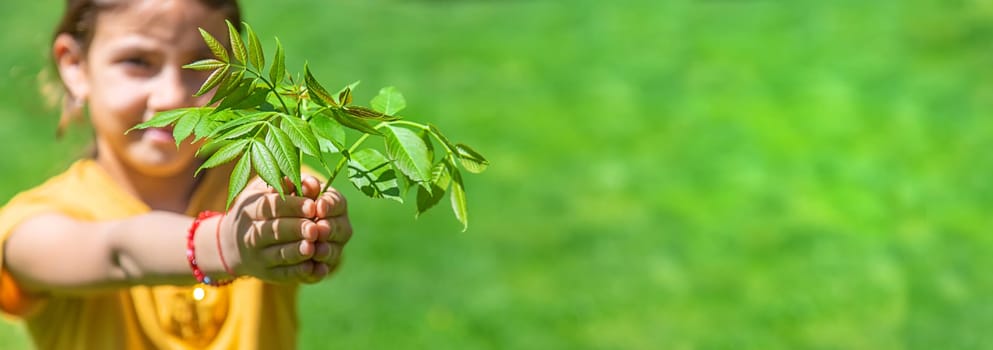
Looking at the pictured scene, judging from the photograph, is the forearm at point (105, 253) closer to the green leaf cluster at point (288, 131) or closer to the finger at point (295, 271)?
the finger at point (295, 271)

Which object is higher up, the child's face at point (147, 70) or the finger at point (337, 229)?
the child's face at point (147, 70)

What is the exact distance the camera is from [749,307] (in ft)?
19.3

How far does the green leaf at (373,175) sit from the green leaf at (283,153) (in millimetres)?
149

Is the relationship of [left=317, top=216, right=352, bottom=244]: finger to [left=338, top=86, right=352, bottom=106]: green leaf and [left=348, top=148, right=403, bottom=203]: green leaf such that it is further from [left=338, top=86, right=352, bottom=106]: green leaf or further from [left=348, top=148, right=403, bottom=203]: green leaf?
[left=338, top=86, right=352, bottom=106]: green leaf

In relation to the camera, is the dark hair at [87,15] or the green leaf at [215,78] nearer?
the green leaf at [215,78]

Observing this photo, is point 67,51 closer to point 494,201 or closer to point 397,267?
point 397,267

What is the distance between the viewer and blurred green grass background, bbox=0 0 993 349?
19.1 feet

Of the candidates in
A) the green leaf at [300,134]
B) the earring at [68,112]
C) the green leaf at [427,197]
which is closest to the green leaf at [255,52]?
the green leaf at [300,134]

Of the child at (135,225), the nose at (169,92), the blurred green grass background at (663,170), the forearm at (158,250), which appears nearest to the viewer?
the forearm at (158,250)

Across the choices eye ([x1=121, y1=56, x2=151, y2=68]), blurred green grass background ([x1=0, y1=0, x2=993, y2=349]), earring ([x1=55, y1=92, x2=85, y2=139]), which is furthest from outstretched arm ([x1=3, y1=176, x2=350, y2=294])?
blurred green grass background ([x1=0, y1=0, x2=993, y2=349])

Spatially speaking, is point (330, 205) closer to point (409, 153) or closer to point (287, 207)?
point (287, 207)

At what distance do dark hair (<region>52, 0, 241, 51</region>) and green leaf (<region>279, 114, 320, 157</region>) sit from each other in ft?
2.80

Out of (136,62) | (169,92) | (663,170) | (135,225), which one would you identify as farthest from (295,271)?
(663,170)

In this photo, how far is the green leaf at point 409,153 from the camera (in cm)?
Answer: 221
